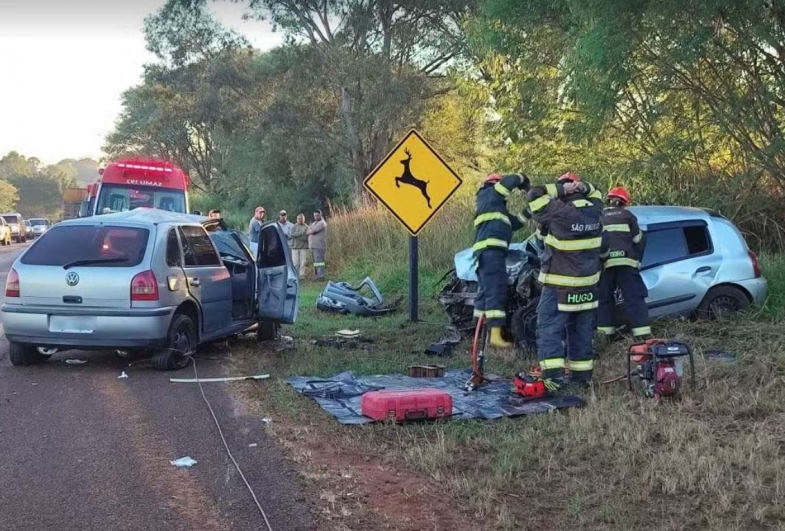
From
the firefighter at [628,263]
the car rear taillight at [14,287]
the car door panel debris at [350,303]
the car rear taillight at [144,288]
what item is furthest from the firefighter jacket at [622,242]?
the car rear taillight at [14,287]

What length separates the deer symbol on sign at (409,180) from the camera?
10.4m

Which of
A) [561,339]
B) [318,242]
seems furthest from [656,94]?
[318,242]

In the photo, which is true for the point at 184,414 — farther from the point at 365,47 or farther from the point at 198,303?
the point at 365,47

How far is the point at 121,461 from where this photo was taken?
4.69 m

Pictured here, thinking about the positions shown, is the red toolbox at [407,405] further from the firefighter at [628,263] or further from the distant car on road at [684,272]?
the firefighter at [628,263]

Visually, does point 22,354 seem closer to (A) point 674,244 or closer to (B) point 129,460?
(B) point 129,460

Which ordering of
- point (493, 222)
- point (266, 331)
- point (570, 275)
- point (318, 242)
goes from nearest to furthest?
point (570, 275)
point (493, 222)
point (266, 331)
point (318, 242)

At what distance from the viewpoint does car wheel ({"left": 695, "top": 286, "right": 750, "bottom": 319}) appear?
8328mm

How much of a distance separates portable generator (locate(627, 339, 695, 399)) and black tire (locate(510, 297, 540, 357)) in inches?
81.3

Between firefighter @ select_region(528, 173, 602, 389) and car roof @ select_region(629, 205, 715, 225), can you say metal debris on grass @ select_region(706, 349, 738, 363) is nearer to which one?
firefighter @ select_region(528, 173, 602, 389)

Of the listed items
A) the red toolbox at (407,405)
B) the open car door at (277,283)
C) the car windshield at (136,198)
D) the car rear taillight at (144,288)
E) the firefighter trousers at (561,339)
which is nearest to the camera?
the red toolbox at (407,405)

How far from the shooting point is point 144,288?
23.2 feet

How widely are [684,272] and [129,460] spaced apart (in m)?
6.17

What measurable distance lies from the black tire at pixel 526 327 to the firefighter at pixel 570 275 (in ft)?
4.34
